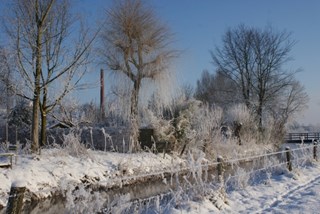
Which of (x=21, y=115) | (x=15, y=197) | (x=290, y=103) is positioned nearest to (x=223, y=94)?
(x=290, y=103)

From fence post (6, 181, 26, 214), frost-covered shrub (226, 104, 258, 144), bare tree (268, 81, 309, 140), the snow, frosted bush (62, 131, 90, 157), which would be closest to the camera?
fence post (6, 181, 26, 214)

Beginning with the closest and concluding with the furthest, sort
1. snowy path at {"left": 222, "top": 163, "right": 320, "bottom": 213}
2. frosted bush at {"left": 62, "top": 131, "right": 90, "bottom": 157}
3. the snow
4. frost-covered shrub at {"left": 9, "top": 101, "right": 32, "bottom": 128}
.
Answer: snowy path at {"left": 222, "top": 163, "right": 320, "bottom": 213} → the snow → frosted bush at {"left": 62, "top": 131, "right": 90, "bottom": 157} → frost-covered shrub at {"left": 9, "top": 101, "right": 32, "bottom": 128}

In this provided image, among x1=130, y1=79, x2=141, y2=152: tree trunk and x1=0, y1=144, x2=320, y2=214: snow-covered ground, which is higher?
x1=130, y1=79, x2=141, y2=152: tree trunk

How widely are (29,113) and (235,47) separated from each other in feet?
67.1

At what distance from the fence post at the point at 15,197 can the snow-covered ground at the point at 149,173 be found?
1.31ft

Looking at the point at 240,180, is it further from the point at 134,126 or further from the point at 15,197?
the point at 134,126

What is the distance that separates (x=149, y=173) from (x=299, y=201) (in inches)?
108

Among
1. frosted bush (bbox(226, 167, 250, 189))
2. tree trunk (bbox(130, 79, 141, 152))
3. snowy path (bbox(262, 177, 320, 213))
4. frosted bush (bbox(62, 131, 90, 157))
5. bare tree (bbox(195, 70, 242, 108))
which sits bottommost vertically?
snowy path (bbox(262, 177, 320, 213))

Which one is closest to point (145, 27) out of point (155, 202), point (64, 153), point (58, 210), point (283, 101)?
point (64, 153)

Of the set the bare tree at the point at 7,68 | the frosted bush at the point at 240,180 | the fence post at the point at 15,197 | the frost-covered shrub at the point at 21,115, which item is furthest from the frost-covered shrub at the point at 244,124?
the fence post at the point at 15,197

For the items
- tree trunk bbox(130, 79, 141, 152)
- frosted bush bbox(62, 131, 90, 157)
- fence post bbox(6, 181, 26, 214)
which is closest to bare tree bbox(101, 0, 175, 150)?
tree trunk bbox(130, 79, 141, 152)

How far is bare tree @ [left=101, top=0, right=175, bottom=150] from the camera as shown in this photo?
20.0 m

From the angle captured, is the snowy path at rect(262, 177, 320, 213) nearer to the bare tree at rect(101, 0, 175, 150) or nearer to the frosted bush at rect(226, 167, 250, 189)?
the frosted bush at rect(226, 167, 250, 189)

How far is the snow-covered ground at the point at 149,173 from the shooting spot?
21.1 feet
